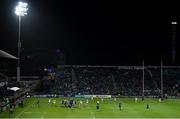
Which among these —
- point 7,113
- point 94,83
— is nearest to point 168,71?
point 94,83

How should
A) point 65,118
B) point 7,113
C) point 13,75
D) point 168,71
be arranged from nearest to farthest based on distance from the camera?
1. point 65,118
2. point 7,113
3. point 13,75
4. point 168,71

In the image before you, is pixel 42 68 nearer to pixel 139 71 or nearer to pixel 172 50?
pixel 139 71

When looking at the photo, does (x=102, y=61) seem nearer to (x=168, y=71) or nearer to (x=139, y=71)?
(x=139, y=71)

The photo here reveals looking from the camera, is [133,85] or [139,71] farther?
[139,71]

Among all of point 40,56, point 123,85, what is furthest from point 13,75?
point 123,85

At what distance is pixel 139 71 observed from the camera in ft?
318

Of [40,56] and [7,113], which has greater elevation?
[40,56]

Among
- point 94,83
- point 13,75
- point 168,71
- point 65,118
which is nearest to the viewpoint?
point 65,118

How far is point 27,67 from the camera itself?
299ft

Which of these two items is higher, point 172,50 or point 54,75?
point 172,50

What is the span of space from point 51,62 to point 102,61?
12.7 m

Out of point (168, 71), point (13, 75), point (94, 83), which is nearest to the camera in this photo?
point (13, 75)

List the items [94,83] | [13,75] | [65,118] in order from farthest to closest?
[94,83]
[13,75]
[65,118]

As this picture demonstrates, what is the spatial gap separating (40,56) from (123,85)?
22.2m
